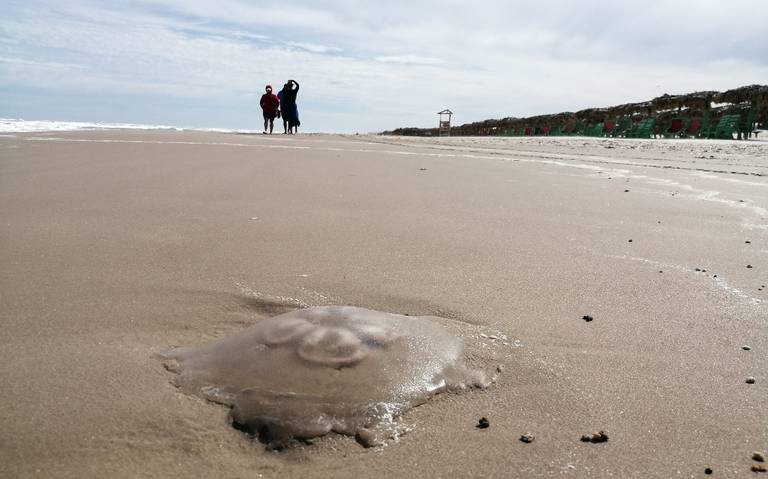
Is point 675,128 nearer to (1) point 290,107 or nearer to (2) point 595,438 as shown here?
(1) point 290,107

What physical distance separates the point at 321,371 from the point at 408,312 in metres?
0.50

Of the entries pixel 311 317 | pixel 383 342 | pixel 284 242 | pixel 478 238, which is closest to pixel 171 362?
pixel 311 317

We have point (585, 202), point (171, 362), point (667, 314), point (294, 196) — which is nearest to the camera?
point (171, 362)

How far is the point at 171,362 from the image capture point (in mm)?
1258

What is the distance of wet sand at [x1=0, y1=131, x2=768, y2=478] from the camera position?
0.97 meters

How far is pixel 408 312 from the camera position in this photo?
64.2 inches

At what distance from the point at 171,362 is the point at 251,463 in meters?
0.41

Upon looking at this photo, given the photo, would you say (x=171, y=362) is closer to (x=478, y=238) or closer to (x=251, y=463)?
(x=251, y=463)

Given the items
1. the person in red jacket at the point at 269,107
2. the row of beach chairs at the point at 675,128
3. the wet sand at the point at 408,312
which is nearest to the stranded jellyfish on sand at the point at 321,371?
the wet sand at the point at 408,312

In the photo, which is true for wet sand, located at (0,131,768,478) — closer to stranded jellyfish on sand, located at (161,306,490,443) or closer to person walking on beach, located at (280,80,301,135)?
stranded jellyfish on sand, located at (161,306,490,443)

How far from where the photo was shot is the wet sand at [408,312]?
975mm

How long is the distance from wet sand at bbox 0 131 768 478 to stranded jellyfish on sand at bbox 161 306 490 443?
0.04m

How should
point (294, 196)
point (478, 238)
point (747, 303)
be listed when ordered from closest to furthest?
point (747, 303)
point (478, 238)
point (294, 196)

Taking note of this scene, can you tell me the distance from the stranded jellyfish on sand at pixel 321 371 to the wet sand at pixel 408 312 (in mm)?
38
